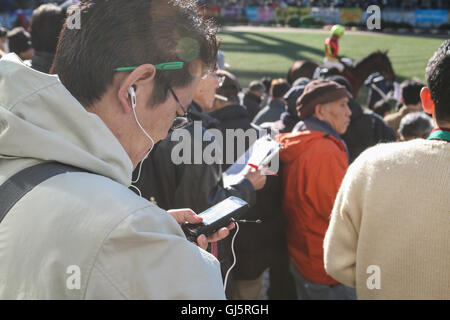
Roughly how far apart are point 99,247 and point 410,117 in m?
3.36

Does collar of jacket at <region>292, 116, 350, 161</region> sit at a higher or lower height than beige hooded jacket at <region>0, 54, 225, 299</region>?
lower

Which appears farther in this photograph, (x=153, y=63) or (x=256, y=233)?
(x=256, y=233)

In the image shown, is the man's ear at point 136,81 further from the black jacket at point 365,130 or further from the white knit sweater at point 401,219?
the black jacket at point 365,130

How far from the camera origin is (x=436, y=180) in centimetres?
158

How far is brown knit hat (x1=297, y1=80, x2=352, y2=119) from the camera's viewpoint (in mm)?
3232

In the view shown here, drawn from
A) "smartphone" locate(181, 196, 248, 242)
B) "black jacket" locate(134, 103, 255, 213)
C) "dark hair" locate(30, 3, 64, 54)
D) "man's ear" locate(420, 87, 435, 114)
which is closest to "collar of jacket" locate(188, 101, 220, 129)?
"black jacket" locate(134, 103, 255, 213)

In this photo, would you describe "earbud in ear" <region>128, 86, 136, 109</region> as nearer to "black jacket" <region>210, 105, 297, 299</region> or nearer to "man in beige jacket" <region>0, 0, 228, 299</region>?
"man in beige jacket" <region>0, 0, 228, 299</region>

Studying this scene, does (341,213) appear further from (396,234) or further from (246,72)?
(246,72)

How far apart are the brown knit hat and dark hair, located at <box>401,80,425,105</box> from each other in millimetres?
1956

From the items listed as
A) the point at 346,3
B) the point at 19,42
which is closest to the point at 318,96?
the point at 19,42

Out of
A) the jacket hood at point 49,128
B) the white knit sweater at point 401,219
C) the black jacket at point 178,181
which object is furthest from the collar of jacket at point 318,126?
the jacket hood at point 49,128

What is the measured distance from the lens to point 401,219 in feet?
5.45

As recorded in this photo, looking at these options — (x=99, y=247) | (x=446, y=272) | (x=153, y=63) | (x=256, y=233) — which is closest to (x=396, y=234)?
(x=446, y=272)

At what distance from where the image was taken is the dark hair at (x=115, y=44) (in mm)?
1071
